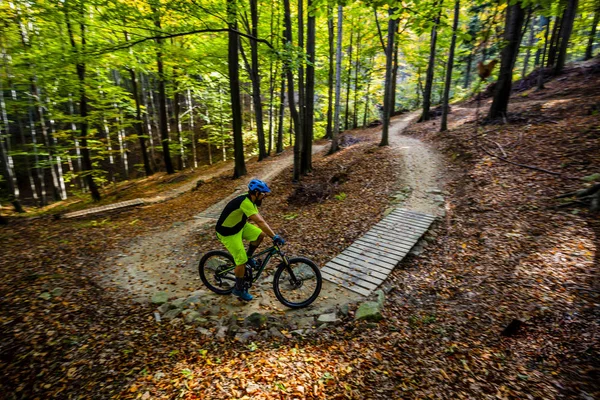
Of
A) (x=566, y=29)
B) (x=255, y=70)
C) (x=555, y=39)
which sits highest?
(x=555, y=39)

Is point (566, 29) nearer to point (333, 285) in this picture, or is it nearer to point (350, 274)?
point (350, 274)

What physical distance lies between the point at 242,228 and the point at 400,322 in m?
3.35

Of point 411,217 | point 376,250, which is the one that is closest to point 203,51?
point 411,217

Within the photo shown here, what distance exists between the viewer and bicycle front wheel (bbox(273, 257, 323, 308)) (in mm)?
5117

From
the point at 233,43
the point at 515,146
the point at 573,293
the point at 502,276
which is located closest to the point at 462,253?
the point at 502,276

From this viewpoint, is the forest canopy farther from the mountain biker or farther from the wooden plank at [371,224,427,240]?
the wooden plank at [371,224,427,240]

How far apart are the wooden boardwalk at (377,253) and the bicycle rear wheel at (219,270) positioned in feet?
6.87

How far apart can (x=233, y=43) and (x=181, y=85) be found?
23.5 ft

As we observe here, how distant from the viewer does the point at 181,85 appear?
18.9 m

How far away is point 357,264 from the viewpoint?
6.37 meters

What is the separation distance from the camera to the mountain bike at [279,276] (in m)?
5.14

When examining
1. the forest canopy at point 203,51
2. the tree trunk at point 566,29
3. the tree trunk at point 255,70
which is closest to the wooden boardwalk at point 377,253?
the forest canopy at point 203,51

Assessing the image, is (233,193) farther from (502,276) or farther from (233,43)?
(502,276)

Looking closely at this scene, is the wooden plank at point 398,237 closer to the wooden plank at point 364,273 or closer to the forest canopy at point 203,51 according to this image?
the wooden plank at point 364,273
